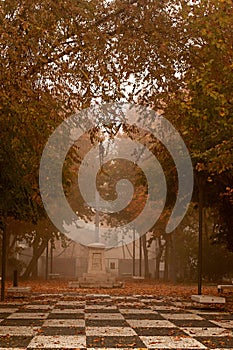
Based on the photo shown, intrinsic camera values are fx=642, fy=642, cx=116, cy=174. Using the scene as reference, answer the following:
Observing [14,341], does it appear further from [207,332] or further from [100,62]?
[100,62]

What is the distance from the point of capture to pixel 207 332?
10086 mm

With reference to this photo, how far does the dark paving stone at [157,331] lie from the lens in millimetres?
9738

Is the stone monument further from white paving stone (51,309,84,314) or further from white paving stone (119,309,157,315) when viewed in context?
white paving stone (51,309,84,314)

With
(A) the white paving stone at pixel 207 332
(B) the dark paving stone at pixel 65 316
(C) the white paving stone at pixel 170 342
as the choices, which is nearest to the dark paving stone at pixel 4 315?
(B) the dark paving stone at pixel 65 316

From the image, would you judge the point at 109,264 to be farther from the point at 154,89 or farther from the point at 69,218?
the point at 154,89

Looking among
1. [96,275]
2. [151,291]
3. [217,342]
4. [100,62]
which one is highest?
[100,62]

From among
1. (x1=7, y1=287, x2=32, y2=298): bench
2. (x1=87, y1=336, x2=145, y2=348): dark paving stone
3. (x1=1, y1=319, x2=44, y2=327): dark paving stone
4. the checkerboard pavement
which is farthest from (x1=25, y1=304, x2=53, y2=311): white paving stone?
(x1=87, y1=336, x2=145, y2=348): dark paving stone

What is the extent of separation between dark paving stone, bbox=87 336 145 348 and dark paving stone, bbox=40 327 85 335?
0.62 metres

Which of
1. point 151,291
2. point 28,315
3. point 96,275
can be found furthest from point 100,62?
point 96,275

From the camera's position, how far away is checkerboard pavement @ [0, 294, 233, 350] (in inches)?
336

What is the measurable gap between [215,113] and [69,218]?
25.5 metres

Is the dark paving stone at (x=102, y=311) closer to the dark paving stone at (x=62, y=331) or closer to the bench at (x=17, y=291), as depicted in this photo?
the dark paving stone at (x=62, y=331)

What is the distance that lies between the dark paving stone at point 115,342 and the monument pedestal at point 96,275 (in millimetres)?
20280

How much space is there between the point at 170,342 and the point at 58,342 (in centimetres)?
153
